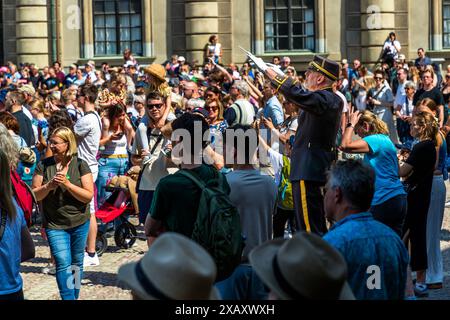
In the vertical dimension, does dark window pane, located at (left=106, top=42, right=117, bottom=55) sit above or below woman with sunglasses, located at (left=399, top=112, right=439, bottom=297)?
above

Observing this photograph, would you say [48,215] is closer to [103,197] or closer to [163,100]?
[163,100]

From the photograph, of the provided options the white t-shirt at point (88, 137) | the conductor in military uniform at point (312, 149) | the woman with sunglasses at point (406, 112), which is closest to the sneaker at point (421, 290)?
the conductor in military uniform at point (312, 149)

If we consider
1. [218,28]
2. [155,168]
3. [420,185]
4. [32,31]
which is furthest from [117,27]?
[420,185]

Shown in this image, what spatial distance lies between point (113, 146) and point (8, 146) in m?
5.10

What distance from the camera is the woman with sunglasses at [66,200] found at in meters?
8.96

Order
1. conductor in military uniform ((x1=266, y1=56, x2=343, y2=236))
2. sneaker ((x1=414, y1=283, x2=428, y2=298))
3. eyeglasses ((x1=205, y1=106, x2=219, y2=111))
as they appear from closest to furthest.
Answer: conductor in military uniform ((x1=266, y1=56, x2=343, y2=236)) < sneaker ((x1=414, y1=283, x2=428, y2=298)) < eyeglasses ((x1=205, y1=106, x2=219, y2=111))

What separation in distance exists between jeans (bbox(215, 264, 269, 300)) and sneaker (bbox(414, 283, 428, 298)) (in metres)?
3.54

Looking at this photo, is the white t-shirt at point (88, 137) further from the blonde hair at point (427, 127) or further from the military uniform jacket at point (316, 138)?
the military uniform jacket at point (316, 138)

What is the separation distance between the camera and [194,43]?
2950cm

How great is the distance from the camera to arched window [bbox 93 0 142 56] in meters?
30.8

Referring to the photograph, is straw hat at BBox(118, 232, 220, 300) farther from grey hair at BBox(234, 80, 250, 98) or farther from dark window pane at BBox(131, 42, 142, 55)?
dark window pane at BBox(131, 42, 142, 55)

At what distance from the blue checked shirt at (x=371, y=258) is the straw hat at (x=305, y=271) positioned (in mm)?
1068

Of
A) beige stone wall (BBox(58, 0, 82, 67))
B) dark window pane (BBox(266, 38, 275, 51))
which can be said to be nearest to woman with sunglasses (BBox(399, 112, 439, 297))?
dark window pane (BBox(266, 38, 275, 51))

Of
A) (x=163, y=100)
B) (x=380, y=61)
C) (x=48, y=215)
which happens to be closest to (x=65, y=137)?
(x=48, y=215)
